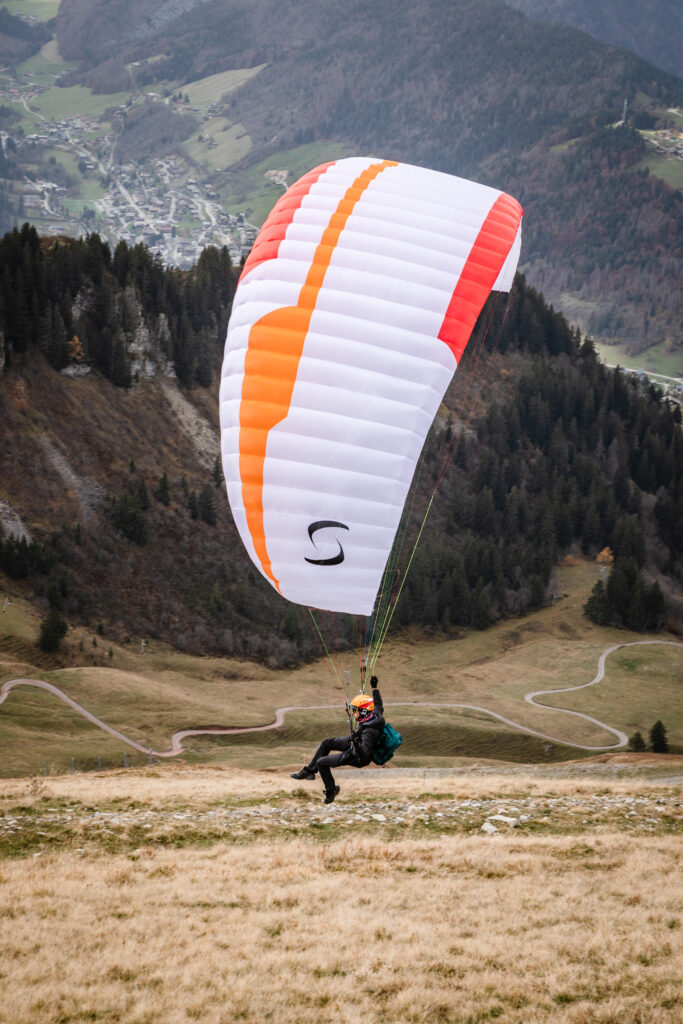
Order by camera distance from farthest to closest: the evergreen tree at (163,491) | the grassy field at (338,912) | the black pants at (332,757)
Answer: the evergreen tree at (163,491) < the black pants at (332,757) < the grassy field at (338,912)

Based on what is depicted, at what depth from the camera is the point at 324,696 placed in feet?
212

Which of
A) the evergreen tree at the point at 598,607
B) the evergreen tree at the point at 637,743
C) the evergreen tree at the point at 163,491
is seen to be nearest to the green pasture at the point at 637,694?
the evergreen tree at the point at 637,743

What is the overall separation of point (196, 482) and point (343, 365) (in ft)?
237

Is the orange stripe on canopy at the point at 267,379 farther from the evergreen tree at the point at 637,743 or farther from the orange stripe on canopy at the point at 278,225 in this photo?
the evergreen tree at the point at 637,743

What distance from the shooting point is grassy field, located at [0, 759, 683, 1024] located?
30.8 ft

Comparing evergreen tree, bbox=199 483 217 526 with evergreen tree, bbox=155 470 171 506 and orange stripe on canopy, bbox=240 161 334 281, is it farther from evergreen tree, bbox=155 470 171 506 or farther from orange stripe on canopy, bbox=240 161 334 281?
orange stripe on canopy, bbox=240 161 334 281

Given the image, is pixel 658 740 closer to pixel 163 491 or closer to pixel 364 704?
pixel 364 704

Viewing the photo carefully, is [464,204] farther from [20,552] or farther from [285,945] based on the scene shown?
[20,552]

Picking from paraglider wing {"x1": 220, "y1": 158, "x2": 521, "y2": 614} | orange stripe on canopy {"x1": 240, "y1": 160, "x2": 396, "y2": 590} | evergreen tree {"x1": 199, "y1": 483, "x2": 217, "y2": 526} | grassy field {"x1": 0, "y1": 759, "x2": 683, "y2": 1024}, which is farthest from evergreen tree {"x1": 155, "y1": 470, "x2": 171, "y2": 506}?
orange stripe on canopy {"x1": 240, "y1": 160, "x2": 396, "y2": 590}

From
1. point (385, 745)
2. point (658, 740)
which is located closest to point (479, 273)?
point (385, 745)

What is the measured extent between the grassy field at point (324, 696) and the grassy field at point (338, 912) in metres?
19.2

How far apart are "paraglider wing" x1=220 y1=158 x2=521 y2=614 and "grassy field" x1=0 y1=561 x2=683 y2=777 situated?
23.1 meters

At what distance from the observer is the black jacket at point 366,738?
41.6ft

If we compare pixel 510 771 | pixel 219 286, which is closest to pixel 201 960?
pixel 510 771
